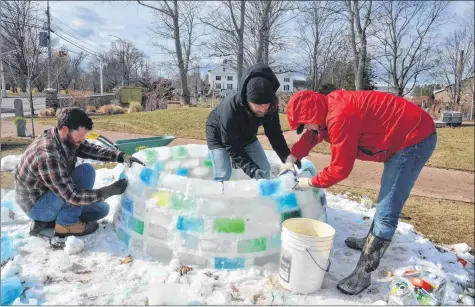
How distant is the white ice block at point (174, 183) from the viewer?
271cm

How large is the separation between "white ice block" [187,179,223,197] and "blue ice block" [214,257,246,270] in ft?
1.55

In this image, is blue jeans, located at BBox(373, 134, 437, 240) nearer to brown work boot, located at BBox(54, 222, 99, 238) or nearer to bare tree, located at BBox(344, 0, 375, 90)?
brown work boot, located at BBox(54, 222, 99, 238)

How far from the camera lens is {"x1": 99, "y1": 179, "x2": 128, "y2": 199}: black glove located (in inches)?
113

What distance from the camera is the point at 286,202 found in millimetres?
2760

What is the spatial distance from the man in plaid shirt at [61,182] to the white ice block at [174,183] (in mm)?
428

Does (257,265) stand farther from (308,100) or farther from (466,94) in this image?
(466,94)

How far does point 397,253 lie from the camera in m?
3.16

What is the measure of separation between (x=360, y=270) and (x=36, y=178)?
2.44 m

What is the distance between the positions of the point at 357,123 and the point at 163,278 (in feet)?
5.36

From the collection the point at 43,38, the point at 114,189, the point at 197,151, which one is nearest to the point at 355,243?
the point at 197,151

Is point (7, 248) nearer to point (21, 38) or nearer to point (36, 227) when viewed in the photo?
point (36, 227)

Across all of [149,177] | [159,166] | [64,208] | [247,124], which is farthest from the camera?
[159,166]

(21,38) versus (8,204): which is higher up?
(21,38)

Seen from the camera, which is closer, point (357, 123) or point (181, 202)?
point (357, 123)
